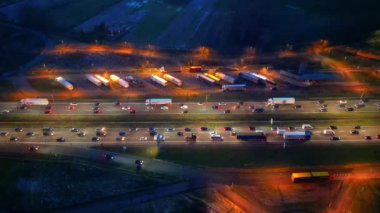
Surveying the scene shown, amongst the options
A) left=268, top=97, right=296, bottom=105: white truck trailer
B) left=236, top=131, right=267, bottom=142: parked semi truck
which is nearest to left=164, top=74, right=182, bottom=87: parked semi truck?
left=268, top=97, right=296, bottom=105: white truck trailer

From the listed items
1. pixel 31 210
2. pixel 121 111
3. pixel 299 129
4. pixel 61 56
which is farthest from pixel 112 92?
pixel 299 129

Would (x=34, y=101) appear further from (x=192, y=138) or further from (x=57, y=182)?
(x=192, y=138)

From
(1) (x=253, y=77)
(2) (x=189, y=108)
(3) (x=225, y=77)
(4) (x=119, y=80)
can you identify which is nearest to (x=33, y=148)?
(4) (x=119, y=80)

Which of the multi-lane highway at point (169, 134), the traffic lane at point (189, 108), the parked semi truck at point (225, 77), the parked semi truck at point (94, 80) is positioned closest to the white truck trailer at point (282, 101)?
the traffic lane at point (189, 108)

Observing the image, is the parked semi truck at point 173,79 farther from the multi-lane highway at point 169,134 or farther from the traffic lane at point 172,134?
the traffic lane at point 172,134

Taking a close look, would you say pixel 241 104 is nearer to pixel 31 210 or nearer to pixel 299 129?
pixel 299 129

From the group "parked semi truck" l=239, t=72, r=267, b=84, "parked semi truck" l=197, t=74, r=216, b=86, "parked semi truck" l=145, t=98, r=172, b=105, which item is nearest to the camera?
"parked semi truck" l=145, t=98, r=172, b=105

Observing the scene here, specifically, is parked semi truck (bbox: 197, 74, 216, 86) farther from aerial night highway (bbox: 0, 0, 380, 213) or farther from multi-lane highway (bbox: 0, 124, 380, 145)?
multi-lane highway (bbox: 0, 124, 380, 145)
